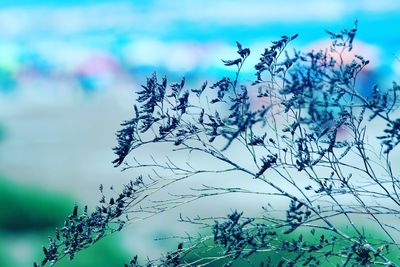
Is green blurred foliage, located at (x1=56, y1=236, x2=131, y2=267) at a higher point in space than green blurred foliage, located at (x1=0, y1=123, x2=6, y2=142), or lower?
lower

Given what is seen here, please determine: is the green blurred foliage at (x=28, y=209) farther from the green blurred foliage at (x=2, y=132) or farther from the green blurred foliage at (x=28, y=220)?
the green blurred foliage at (x=2, y=132)

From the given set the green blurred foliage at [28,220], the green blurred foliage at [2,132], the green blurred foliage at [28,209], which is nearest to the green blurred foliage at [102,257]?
the green blurred foliage at [28,220]

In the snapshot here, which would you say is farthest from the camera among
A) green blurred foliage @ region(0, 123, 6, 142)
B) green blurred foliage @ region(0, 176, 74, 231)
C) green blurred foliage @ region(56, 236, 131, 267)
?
green blurred foliage @ region(0, 123, 6, 142)

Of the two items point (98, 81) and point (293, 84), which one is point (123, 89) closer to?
point (98, 81)

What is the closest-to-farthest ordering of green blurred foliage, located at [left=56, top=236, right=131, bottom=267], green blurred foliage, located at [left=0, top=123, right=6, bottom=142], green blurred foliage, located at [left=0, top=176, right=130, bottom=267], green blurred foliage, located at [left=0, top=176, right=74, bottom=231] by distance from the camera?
green blurred foliage, located at [left=56, top=236, right=131, bottom=267]
green blurred foliage, located at [left=0, top=176, right=130, bottom=267]
green blurred foliage, located at [left=0, top=176, right=74, bottom=231]
green blurred foliage, located at [left=0, top=123, right=6, bottom=142]

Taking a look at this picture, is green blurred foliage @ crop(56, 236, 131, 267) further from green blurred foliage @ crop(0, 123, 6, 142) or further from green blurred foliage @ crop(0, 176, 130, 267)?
green blurred foliage @ crop(0, 123, 6, 142)

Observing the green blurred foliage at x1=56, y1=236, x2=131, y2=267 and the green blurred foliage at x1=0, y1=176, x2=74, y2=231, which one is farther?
the green blurred foliage at x1=0, y1=176, x2=74, y2=231

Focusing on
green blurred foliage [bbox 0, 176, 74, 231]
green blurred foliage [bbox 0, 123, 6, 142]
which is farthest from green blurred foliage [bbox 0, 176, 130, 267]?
green blurred foliage [bbox 0, 123, 6, 142]

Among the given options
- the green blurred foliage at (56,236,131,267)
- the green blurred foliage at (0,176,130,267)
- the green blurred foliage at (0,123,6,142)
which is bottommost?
the green blurred foliage at (56,236,131,267)

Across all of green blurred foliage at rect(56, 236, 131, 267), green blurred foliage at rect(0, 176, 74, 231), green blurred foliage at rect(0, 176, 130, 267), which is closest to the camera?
green blurred foliage at rect(56, 236, 131, 267)

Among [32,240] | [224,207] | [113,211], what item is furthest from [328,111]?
[224,207]

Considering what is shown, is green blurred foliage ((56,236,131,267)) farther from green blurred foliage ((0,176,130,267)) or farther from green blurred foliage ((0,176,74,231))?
green blurred foliage ((0,176,74,231))
